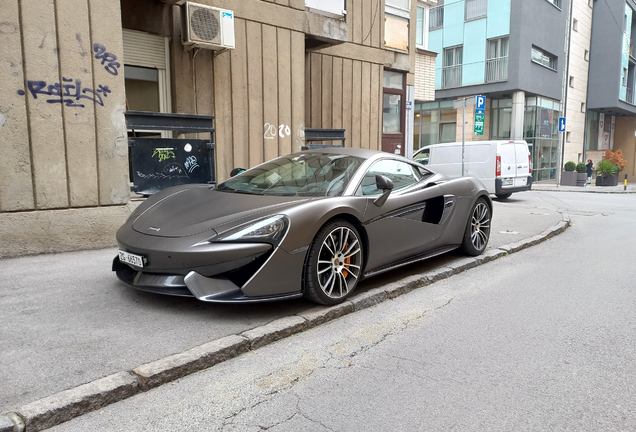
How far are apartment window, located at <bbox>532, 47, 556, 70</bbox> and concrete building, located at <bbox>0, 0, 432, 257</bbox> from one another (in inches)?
561

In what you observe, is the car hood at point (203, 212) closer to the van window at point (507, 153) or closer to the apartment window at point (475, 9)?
the van window at point (507, 153)

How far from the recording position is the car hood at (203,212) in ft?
13.0

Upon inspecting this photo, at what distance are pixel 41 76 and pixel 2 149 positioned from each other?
994mm

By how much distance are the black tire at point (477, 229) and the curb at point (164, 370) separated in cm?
180

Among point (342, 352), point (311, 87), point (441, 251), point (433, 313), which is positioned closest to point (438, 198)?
point (441, 251)

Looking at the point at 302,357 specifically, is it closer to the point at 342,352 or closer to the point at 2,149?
the point at 342,352

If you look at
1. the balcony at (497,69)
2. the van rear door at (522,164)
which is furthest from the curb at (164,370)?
the balcony at (497,69)

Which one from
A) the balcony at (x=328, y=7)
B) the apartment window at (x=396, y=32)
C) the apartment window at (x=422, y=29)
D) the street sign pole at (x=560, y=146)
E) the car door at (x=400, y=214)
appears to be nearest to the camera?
the car door at (x=400, y=214)

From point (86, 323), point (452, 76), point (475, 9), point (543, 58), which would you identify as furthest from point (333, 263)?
point (543, 58)

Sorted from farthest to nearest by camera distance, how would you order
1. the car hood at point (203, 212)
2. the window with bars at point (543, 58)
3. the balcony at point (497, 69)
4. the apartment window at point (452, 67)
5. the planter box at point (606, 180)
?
the apartment window at point (452, 67) → the window with bars at point (543, 58) → the planter box at point (606, 180) → the balcony at point (497, 69) → the car hood at point (203, 212)

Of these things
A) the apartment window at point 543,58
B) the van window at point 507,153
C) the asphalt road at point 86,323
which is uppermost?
the apartment window at point 543,58

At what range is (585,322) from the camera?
416 cm

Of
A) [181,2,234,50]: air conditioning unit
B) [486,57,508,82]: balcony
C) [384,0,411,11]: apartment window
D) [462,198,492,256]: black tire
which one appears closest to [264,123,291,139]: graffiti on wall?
[181,2,234,50]: air conditioning unit

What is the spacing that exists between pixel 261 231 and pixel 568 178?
82.6ft
